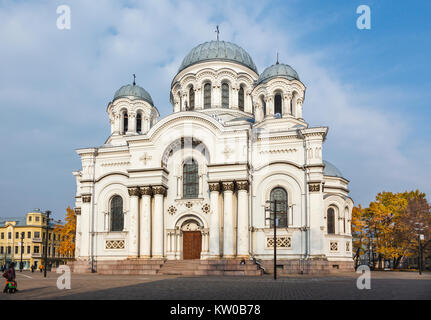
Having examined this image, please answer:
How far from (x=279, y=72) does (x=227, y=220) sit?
505 inches

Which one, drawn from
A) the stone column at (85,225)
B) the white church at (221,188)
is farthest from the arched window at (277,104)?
the stone column at (85,225)

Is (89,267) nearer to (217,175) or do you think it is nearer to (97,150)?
(97,150)

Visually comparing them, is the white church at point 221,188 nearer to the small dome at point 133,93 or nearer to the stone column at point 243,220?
the stone column at point 243,220

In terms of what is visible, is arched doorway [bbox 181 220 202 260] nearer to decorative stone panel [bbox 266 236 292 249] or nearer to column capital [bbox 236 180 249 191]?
column capital [bbox 236 180 249 191]

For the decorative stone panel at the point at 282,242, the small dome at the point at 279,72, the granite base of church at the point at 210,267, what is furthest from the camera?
the small dome at the point at 279,72

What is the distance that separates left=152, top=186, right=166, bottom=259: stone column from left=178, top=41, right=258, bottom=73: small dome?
13.7 m

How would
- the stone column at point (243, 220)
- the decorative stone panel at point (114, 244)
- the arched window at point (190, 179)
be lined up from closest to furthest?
the stone column at point (243, 220)
the arched window at point (190, 179)
the decorative stone panel at point (114, 244)

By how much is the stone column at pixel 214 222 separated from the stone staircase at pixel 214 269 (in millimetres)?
1421

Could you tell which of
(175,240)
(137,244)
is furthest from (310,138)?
(137,244)

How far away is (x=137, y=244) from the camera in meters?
31.7

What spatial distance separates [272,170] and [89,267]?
15.5 meters

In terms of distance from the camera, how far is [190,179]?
33.1 meters

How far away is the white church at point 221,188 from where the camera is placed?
29875mm
